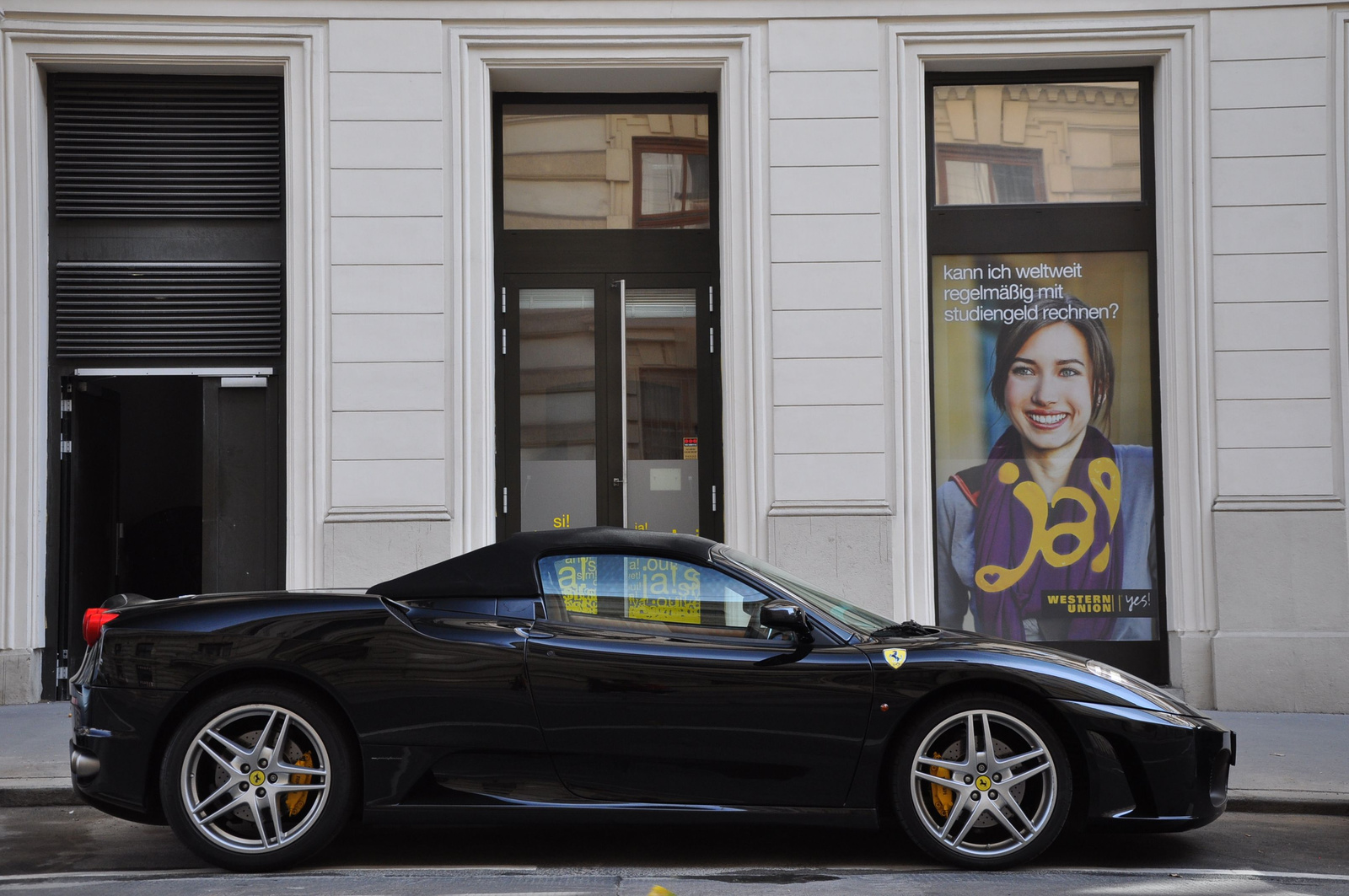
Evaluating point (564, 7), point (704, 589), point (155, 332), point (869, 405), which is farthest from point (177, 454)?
point (704, 589)

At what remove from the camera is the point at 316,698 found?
465 centimetres

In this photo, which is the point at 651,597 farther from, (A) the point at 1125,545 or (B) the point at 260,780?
(A) the point at 1125,545

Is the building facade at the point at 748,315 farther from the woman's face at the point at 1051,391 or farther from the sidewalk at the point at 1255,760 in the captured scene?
the sidewalk at the point at 1255,760

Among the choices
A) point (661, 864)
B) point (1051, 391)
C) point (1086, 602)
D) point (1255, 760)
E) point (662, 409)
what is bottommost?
point (1255, 760)

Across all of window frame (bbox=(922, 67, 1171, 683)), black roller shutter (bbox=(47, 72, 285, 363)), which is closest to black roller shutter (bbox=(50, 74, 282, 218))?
black roller shutter (bbox=(47, 72, 285, 363))

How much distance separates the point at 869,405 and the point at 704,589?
4670 millimetres

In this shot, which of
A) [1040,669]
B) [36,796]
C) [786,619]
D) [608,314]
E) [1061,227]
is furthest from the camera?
[608,314]

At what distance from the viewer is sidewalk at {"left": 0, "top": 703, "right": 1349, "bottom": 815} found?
6.01 m

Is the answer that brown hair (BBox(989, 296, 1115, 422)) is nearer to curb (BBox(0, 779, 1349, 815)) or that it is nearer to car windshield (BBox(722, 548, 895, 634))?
curb (BBox(0, 779, 1349, 815))

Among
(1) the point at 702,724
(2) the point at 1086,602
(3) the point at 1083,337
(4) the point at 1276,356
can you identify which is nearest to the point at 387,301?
(3) the point at 1083,337

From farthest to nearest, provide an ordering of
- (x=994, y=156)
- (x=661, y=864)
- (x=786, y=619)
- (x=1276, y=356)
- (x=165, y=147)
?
(x=994, y=156) < (x=165, y=147) < (x=1276, y=356) < (x=661, y=864) < (x=786, y=619)

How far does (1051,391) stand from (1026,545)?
1.24 metres

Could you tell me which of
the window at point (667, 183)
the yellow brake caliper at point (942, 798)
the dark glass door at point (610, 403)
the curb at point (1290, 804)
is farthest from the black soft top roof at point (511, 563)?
the window at point (667, 183)

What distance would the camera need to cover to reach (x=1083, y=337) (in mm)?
9508
